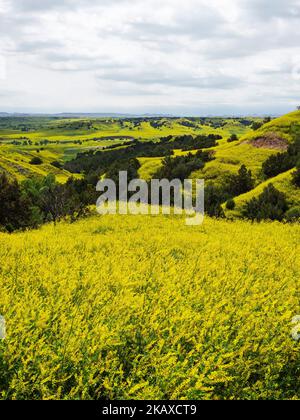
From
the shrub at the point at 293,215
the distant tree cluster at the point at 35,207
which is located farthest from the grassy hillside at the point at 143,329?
the shrub at the point at 293,215

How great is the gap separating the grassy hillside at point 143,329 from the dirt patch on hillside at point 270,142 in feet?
158

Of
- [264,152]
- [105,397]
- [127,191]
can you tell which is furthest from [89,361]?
[264,152]

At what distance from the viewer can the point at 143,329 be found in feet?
21.6

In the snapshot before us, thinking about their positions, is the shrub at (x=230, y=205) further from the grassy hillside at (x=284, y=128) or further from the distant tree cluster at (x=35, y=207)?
the grassy hillside at (x=284, y=128)

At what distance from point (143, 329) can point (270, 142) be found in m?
57.9

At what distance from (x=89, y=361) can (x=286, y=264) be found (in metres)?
9.47

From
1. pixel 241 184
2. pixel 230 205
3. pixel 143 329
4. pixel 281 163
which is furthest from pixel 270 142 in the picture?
pixel 143 329

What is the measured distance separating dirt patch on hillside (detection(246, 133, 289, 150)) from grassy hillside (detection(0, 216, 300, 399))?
1894 inches

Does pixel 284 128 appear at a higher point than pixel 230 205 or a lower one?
higher

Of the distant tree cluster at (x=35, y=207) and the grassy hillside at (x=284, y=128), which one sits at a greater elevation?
the grassy hillside at (x=284, y=128)

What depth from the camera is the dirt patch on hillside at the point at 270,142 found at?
58.2 m

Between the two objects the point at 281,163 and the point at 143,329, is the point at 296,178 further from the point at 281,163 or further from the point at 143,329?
the point at 143,329

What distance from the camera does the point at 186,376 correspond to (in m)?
5.36

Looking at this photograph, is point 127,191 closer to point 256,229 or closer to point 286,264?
point 256,229
